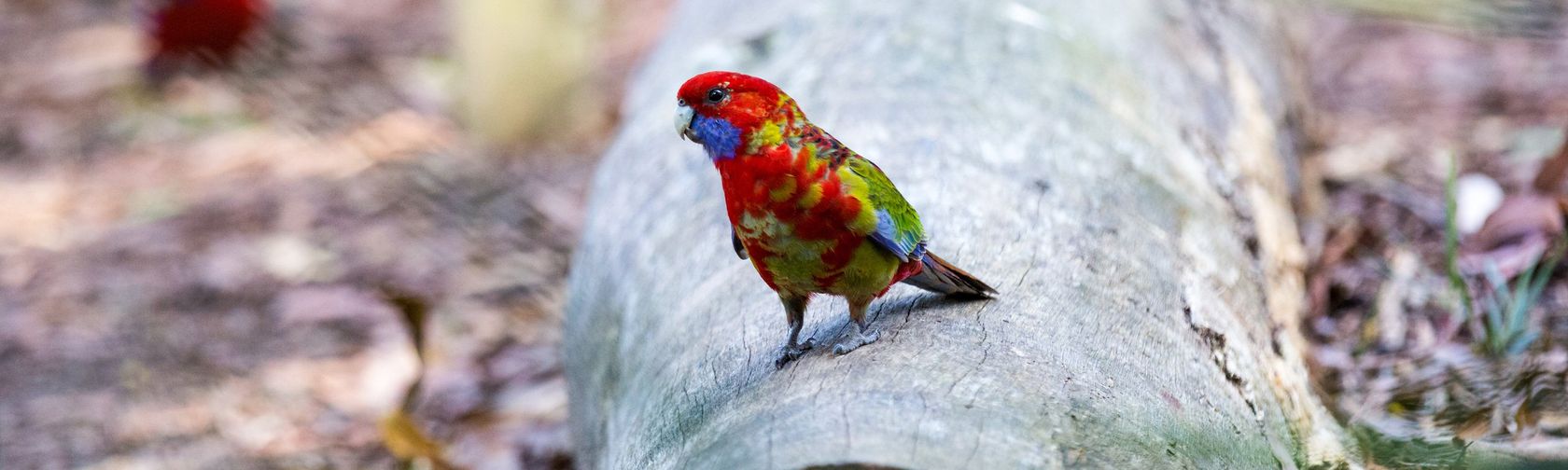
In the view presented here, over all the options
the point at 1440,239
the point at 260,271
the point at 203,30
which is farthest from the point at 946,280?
the point at 260,271

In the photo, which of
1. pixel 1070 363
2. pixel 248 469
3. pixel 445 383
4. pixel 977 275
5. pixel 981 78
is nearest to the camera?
pixel 1070 363

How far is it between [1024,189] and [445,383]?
2.39 metres

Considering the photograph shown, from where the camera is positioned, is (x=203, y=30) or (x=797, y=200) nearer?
(x=203, y=30)

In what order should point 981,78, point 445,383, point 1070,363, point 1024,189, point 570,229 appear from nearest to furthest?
1. point 1070,363
2. point 1024,189
3. point 981,78
4. point 445,383
5. point 570,229

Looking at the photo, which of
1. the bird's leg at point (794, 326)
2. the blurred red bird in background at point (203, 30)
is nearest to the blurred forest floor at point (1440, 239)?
the bird's leg at point (794, 326)

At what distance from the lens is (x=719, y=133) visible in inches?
86.0

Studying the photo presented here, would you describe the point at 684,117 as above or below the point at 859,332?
above

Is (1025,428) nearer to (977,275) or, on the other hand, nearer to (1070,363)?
(1070,363)

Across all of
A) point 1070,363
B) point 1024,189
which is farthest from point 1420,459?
point 1024,189

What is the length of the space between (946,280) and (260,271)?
148 inches

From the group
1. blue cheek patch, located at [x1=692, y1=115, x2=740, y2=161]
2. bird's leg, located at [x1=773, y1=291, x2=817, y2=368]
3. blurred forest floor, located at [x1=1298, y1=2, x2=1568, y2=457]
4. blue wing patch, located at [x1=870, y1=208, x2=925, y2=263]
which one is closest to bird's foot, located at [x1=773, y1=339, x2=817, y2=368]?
bird's leg, located at [x1=773, y1=291, x2=817, y2=368]

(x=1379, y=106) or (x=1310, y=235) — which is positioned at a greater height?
(x=1379, y=106)

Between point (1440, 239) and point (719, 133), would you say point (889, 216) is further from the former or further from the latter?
point (1440, 239)

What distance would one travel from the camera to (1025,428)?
177 centimetres
